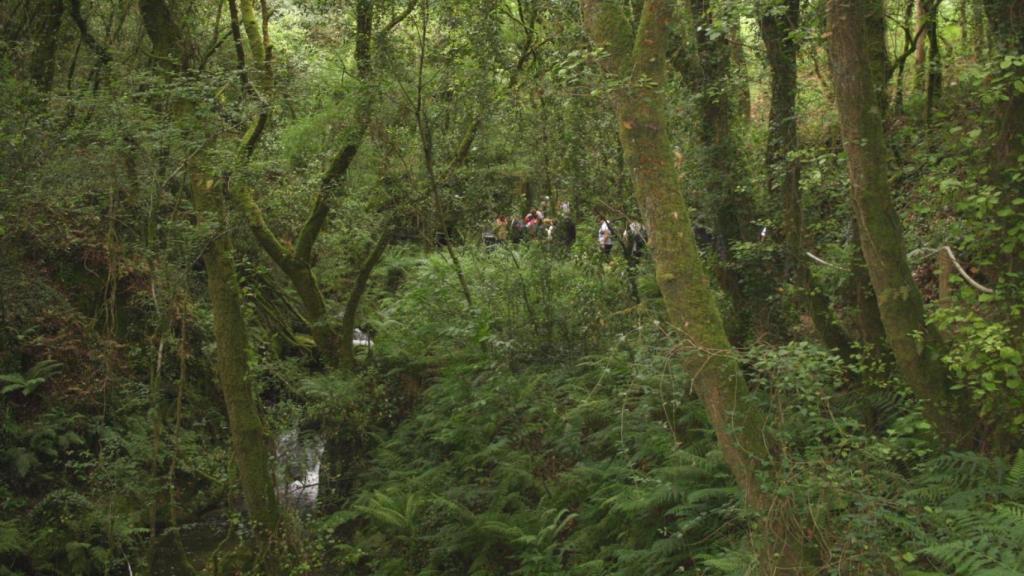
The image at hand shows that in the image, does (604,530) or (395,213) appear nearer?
(604,530)

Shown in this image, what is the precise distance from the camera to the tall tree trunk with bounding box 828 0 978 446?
21.5 ft

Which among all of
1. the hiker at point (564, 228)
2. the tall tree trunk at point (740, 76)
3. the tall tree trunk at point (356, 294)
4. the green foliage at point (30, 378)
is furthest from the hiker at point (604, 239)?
the green foliage at point (30, 378)

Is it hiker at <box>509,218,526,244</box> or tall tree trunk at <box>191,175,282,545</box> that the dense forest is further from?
hiker at <box>509,218,526,244</box>

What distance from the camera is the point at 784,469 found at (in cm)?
618

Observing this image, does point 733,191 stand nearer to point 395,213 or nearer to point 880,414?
point 880,414

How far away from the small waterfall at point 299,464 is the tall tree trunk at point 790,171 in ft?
22.4

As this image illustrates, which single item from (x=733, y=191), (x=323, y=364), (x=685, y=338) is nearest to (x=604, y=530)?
(x=685, y=338)

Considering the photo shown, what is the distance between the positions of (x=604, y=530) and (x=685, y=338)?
356cm

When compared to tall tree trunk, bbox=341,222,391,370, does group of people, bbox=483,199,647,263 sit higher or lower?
higher

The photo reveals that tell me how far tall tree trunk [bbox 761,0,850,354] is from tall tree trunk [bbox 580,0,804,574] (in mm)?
3114

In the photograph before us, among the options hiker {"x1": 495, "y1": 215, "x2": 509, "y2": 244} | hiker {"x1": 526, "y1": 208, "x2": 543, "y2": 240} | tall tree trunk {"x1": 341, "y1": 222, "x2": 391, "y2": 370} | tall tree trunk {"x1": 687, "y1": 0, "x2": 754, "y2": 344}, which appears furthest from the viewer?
hiker {"x1": 495, "y1": 215, "x2": 509, "y2": 244}

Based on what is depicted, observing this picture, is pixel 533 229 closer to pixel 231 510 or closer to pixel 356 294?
pixel 356 294

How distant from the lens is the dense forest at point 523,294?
21.0 feet

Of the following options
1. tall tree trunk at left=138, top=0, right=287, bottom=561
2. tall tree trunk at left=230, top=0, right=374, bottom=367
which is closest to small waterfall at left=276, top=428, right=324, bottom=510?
tall tree trunk at left=138, top=0, right=287, bottom=561
